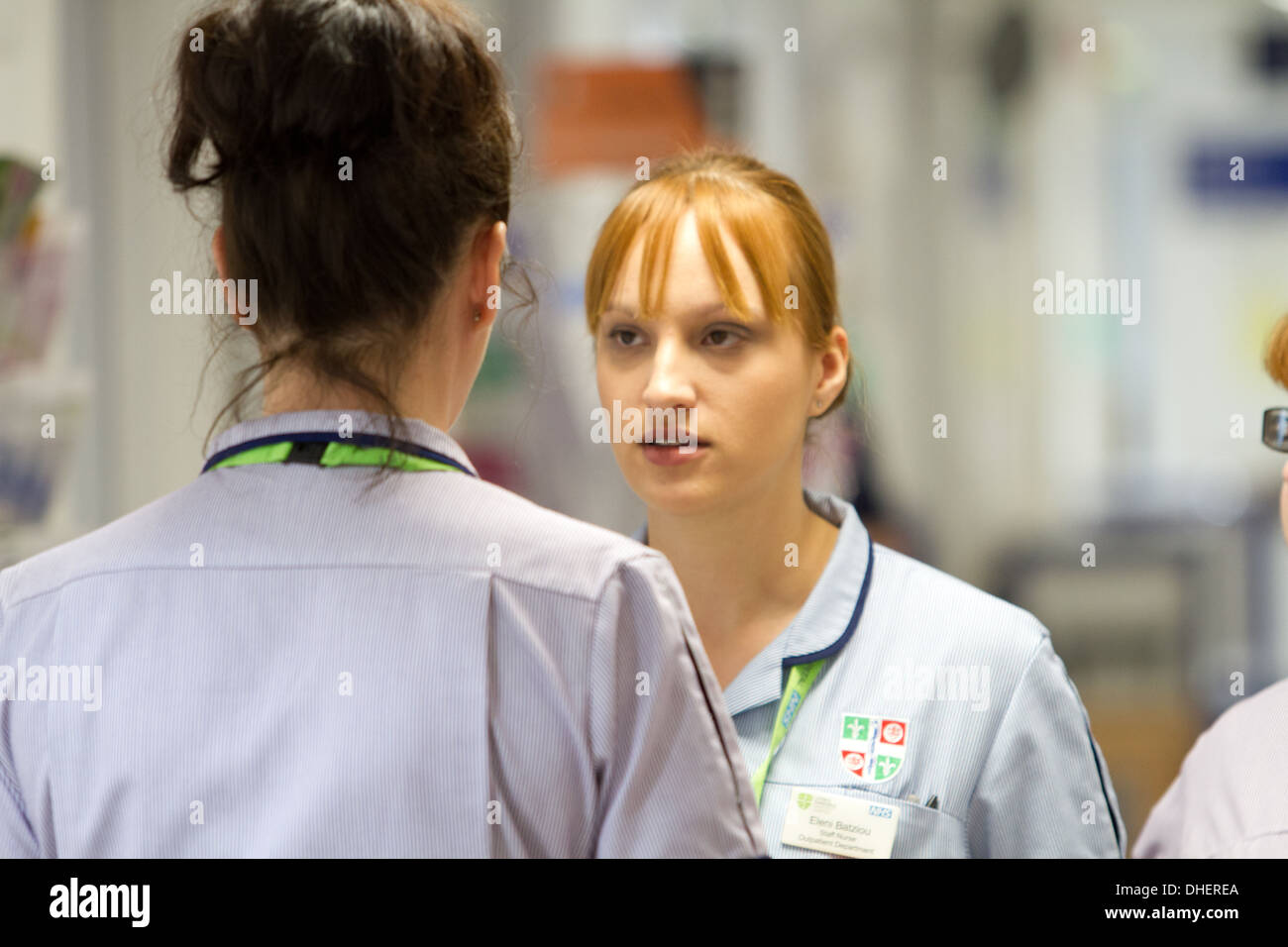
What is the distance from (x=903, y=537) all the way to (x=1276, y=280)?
2967 mm

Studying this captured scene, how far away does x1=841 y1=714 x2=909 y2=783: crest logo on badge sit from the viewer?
1712mm

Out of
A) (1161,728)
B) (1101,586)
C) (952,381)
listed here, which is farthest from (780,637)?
(952,381)

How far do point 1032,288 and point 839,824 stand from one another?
5490 millimetres

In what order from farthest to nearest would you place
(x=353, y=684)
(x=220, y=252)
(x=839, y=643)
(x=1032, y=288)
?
(x=1032, y=288) < (x=839, y=643) < (x=220, y=252) < (x=353, y=684)

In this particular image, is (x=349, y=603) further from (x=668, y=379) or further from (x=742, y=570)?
(x=742, y=570)

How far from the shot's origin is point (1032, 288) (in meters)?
6.75

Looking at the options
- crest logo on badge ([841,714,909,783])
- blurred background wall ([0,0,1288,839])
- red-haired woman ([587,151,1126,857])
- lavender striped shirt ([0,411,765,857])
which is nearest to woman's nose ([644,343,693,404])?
red-haired woman ([587,151,1126,857])

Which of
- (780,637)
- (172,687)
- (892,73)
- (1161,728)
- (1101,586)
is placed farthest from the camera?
(892,73)

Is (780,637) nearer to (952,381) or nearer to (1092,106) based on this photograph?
(952,381)

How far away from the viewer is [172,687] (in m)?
1.12

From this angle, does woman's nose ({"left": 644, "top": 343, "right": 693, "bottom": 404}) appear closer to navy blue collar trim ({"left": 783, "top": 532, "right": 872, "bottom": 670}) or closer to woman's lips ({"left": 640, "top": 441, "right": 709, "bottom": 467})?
woman's lips ({"left": 640, "top": 441, "right": 709, "bottom": 467})

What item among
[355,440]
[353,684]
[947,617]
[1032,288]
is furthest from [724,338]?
[1032,288]

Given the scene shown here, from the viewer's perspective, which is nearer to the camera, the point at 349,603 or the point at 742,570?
the point at 349,603

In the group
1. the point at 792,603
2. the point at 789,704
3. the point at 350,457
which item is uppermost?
the point at 350,457
